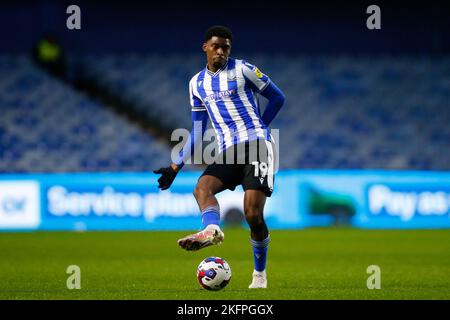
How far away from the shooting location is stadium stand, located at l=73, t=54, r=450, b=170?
23.2 meters

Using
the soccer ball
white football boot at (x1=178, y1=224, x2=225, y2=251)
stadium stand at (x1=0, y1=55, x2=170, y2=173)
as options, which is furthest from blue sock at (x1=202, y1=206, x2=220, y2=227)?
stadium stand at (x1=0, y1=55, x2=170, y2=173)

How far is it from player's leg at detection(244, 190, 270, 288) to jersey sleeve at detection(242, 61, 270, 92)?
1007mm

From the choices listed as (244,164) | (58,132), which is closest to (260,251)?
(244,164)

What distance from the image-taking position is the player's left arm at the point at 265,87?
8.19 m

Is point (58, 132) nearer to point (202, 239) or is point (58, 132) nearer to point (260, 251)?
point (260, 251)

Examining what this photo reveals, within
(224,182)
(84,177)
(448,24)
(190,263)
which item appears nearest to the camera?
Answer: (224,182)

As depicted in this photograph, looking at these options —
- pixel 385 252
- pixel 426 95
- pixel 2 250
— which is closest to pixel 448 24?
pixel 426 95

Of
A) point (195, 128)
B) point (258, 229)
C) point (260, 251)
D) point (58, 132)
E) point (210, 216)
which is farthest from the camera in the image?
point (58, 132)

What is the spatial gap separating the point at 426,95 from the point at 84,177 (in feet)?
33.6

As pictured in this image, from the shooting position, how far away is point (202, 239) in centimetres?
735

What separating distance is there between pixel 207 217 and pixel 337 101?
56.3ft

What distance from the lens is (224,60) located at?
816 cm

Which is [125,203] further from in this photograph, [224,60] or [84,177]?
[224,60]

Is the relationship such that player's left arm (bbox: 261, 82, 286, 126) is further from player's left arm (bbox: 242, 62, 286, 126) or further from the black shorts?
the black shorts
